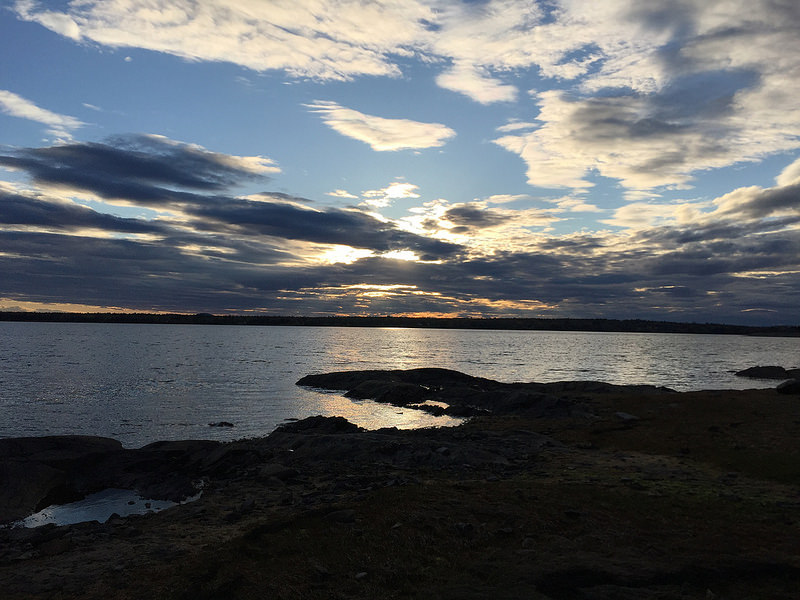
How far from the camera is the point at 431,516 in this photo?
14898mm

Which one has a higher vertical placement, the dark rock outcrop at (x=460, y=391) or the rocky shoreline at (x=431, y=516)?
the rocky shoreline at (x=431, y=516)

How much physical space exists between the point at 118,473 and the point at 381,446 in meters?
13.1

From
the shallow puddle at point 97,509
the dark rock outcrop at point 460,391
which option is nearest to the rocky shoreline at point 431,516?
the shallow puddle at point 97,509

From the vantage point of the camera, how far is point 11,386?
63.6 meters

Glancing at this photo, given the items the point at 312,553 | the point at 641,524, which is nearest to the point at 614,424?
the point at 641,524

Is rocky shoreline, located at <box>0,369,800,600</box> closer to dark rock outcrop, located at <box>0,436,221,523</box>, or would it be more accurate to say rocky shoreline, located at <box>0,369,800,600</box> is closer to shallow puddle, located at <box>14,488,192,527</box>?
dark rock outcrop, located at <box>0,436,221,523</box>

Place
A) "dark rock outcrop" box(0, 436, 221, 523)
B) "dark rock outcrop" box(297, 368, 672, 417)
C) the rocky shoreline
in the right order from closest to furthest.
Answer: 1. the rocky shoreline
2. "dark rock outcrop" box(0, 436, 221, 523)
3. "dark rock outcrop" box(297, 368, 672, 417)

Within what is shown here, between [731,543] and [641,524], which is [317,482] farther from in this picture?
[731,543]

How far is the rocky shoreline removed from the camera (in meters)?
11.2

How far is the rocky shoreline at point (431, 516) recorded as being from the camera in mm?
11242

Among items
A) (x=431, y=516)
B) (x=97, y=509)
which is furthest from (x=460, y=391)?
(x=431, y=516)

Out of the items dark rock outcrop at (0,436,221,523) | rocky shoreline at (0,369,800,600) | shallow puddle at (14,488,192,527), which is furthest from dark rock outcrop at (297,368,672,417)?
shallow puddle at (14,488,192,527)

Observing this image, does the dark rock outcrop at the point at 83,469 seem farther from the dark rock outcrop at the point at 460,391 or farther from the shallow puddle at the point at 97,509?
the dark rock outcrop at the point at 460,391

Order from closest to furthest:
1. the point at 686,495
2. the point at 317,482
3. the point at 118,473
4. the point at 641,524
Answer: the point at 641,524
the point at 686,495
the point at 317,482
the point at 118,473
